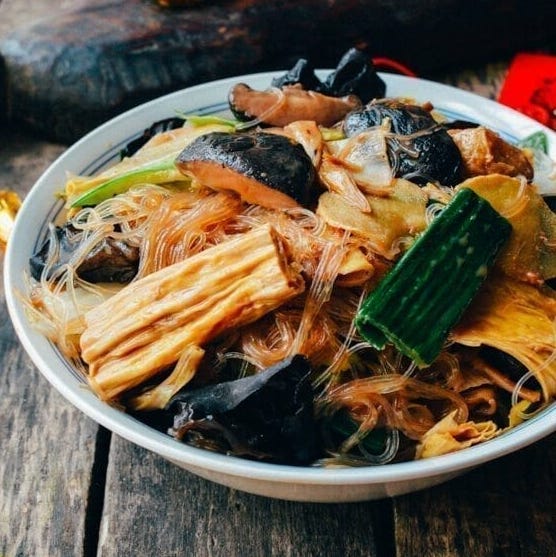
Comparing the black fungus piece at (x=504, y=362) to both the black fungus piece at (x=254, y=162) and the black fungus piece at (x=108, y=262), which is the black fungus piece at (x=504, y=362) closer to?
the black fungus piece at (x=254, y=162)

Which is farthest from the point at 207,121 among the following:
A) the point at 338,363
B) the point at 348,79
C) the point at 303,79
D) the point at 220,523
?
the point at 220,523

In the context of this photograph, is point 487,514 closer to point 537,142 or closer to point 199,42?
point 537,142

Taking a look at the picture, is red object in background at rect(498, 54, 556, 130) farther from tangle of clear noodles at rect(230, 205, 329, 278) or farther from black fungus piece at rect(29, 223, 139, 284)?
black fungus piece at rect(29, 223, 139, 284)

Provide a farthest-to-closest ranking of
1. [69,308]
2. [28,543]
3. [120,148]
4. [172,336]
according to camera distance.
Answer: [120,148] → [28,543] → [69,308] → [172,336]

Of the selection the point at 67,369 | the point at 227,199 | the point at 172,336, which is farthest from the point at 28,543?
the point at 227,199

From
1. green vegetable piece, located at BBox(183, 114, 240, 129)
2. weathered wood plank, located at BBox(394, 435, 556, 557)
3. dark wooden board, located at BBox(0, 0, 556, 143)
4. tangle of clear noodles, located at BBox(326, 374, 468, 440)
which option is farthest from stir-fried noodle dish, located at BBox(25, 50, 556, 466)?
dark wooden board, located at BBox(0, 0, 556, 143)

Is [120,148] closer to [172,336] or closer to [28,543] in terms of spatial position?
[172,336]

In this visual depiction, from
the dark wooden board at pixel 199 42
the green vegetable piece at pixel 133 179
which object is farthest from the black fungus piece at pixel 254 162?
the dark wooden board at pixel 199 42
